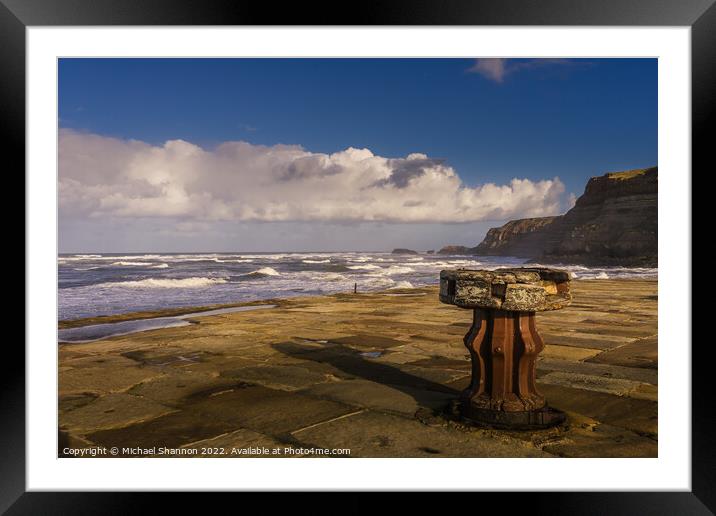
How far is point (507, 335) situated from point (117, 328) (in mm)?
7129

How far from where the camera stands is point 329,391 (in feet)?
14.9

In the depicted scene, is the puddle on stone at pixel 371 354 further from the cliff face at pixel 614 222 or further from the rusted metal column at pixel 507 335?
the cliff face at pixel 614 222

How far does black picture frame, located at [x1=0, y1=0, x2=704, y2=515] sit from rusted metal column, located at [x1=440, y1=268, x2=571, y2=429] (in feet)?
2.59

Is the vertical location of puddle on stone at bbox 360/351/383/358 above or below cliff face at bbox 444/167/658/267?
below

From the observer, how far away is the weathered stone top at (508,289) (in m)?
3.38

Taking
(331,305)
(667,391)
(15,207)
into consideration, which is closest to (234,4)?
(15,207)

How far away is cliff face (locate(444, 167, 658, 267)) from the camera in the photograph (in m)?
55.9

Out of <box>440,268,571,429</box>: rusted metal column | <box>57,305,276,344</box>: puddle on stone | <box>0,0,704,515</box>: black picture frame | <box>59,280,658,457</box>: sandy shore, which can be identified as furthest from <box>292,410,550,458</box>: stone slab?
<box>57,305,276,344</box>: puddle on stone

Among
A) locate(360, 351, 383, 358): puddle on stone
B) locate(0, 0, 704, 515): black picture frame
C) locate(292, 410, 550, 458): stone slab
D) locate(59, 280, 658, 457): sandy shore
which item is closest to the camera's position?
locate(0, 0, 704, 515): black picture frame

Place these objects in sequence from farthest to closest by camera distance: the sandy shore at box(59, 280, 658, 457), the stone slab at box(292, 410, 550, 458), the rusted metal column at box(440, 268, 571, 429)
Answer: the rusted metal column at box(440, 268, 571, 429), the sandy shore at box(59, 280, 658, 457), the stone slab at box(292, 410, 550, 458)

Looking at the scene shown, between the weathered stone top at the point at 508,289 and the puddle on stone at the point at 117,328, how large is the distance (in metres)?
6.06

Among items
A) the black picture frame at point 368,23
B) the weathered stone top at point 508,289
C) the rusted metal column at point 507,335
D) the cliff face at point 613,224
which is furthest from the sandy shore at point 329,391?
the cliff face at point 613,224

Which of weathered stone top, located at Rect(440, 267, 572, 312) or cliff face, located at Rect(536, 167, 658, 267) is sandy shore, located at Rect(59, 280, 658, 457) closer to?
weathered stone top, located at Rect(440, 267, 572, 312)

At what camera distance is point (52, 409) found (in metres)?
3.00
